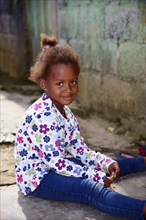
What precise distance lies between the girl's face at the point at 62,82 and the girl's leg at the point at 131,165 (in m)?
0.76

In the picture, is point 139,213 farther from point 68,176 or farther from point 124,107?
point 124,107

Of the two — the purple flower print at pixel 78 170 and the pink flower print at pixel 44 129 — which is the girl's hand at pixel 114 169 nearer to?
the purple flower print at pixel 78 170

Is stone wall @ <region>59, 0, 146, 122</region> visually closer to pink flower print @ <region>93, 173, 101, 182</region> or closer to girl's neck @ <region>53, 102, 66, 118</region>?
girl's neck @ <region>53, 102, 66, 118</region>

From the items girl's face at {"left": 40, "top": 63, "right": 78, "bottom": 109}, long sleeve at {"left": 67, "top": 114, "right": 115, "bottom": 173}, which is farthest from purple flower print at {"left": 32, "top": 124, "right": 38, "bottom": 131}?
long sleeve at {"left": 67, "top": 114, "right": 115, "bottom": 173}

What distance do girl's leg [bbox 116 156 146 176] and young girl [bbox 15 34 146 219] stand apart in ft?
1.14

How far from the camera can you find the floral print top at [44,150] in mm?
2330

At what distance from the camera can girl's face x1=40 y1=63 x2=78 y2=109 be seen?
2.34 meters

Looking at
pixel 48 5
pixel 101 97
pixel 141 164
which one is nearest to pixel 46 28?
pixel 48 5

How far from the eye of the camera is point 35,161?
2430 millimetres

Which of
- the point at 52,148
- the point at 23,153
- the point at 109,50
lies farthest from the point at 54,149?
the point at 109,50

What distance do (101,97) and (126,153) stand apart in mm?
1334

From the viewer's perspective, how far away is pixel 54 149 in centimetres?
231

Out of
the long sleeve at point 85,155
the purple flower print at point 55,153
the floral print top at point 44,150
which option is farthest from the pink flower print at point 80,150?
the purple flower print at point 55,153

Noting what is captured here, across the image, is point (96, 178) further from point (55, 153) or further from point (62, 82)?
point (62, 82)
